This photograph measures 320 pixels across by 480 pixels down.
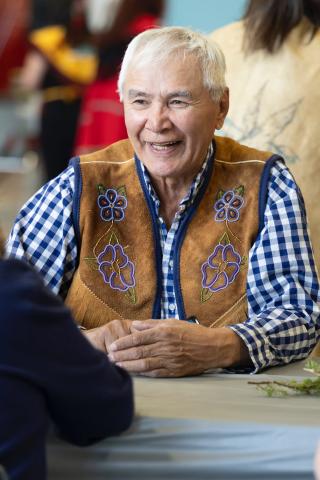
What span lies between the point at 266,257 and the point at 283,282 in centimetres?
8

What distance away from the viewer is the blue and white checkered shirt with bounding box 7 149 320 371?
2.62 metres

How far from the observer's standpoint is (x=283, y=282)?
2691mm

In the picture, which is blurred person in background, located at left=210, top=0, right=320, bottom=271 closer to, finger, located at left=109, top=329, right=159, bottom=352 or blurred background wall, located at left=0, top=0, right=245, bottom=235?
finger, located at left=109, top=329, right=159, bottom=352

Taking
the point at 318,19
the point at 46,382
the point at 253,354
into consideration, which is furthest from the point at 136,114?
the point at 46,382

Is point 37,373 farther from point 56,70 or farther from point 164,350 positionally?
point 56,70

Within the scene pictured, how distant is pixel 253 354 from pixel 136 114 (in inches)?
27.3

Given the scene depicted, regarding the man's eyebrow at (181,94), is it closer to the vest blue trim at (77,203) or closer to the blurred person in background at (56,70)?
the vest blue trim at (77,203)

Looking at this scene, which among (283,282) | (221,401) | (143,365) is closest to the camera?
(221,401)

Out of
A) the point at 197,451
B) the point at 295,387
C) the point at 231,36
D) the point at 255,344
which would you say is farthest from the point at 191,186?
the point at 197,451

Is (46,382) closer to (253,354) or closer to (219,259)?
(253,354)

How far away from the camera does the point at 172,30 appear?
273 cm

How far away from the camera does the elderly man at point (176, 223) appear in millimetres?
2707

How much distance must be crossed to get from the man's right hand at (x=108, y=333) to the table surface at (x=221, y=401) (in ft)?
0.44

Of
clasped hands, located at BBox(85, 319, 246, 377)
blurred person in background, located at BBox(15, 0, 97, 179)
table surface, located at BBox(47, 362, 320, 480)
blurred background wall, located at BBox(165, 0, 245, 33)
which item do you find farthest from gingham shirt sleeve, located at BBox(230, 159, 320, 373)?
blurred person in background, located at BBox(15, 0, 97, 179)
